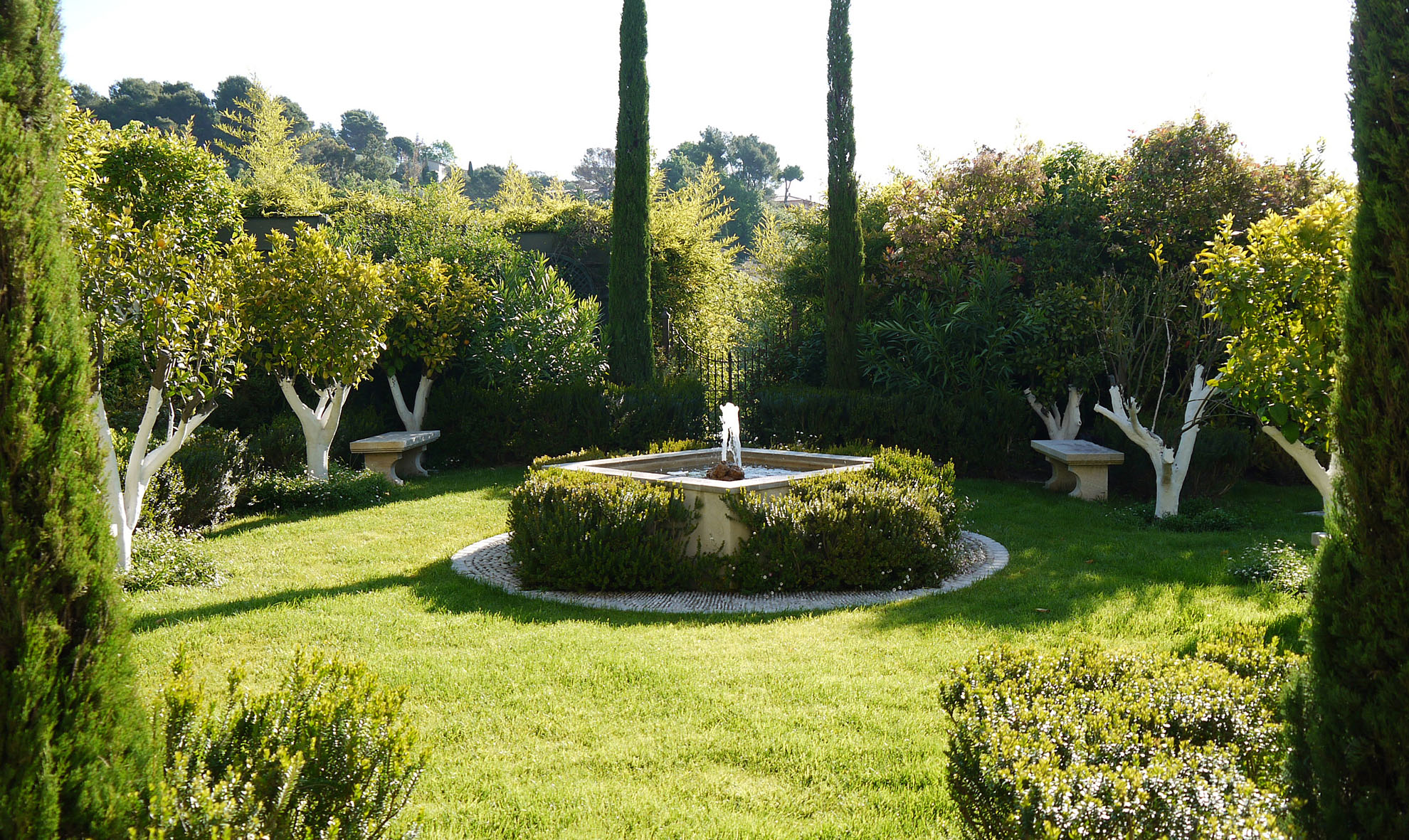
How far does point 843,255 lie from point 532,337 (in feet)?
16.6

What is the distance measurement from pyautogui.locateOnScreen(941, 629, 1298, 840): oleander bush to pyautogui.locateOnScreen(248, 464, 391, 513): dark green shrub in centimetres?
838

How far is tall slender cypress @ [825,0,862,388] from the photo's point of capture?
13273mm

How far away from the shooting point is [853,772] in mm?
3326

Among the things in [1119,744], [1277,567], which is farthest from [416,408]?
[1119,744]

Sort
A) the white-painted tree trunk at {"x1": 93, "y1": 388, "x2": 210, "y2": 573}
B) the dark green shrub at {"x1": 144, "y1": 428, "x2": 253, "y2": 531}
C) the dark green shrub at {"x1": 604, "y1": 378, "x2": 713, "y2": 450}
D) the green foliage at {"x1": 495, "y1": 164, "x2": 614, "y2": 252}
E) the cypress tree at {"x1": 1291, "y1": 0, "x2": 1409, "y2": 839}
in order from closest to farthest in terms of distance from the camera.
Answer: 1. the cypress tree at {"x1": 1291, "y1": 0, "x2": 1409, "y2": 839}
2. the white-painted tree trunk at {"x1": 93, "y1": 388, "x2": 210, "y2": 573}
3. the dark green shrub at {"x1": 144, "y1": 428, "x2": 253, "y2": 531}
4. the dark green shrub at {"x1": 604, "y1": 378, "x2": 713, "y2": 450}
5. the green foliage at {"x1": 495, "y1": 164, "x2": 614, "y2": 252}

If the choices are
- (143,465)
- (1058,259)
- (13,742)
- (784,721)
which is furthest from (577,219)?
(13,742)

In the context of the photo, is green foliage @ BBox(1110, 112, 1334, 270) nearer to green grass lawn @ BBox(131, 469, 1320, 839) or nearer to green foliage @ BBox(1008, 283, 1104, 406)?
green foliage @ BBox(1008, 283, 1104, 406)

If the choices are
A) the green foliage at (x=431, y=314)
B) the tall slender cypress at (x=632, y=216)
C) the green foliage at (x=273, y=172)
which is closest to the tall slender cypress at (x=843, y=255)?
the tall slender cypress at (x=632, y=216)

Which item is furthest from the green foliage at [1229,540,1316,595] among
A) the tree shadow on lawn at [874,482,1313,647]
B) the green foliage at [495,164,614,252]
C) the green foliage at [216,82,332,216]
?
the green foliage at [216,82,332,216]

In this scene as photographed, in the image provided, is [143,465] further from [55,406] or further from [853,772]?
[853,772]

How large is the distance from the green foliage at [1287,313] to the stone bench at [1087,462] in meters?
4.08

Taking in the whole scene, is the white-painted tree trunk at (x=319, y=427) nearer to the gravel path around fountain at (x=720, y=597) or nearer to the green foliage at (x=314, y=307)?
the green foliage at (x=314, y=307)

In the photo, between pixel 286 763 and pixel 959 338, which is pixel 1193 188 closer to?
pixel 959 338

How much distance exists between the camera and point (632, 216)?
13680 millimetres
